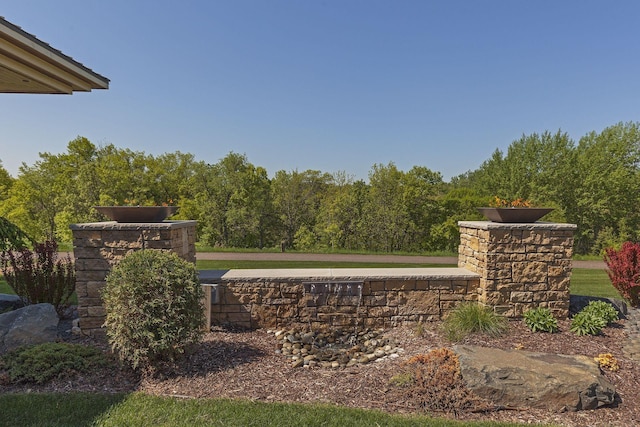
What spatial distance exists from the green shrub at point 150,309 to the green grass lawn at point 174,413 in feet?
1.68

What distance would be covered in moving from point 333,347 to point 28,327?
12.7 ft

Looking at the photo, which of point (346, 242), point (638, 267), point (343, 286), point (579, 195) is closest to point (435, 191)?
point (346, 242)

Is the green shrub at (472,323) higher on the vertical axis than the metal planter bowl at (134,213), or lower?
lower

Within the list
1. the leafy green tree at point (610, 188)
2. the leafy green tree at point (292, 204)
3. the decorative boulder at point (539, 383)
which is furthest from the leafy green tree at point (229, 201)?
the leafy green tree at point (610, 188)

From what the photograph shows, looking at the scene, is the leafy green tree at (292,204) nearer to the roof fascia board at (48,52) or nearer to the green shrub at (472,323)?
the roof fascia board at (48,52)

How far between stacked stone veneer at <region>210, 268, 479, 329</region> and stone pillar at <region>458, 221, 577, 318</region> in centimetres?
31

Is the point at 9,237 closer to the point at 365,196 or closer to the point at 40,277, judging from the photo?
the point at 40,277

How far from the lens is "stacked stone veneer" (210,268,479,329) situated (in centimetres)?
524

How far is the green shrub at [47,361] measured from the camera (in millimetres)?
3594

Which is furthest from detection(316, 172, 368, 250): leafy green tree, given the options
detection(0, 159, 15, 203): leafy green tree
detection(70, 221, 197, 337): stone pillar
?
→ detection(0, 159, 15, 203): leafy green tree

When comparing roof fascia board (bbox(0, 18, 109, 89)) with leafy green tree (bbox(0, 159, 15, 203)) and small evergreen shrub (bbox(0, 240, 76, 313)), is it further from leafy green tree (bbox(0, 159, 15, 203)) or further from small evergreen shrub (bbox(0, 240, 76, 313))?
leafy green tree (bbox(0, 159, 15, 203))

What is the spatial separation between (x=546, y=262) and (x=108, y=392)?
569 centimetres

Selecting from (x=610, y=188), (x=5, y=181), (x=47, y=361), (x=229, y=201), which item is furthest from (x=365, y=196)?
(x=5, y=181)

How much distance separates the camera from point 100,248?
4855 millimetres
